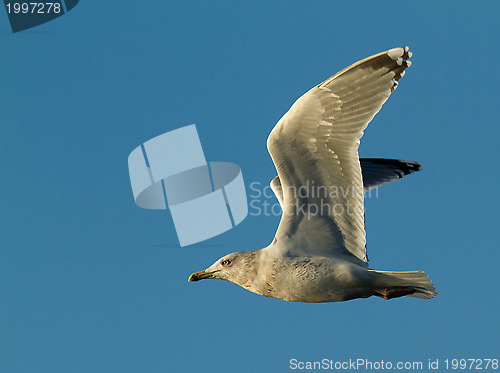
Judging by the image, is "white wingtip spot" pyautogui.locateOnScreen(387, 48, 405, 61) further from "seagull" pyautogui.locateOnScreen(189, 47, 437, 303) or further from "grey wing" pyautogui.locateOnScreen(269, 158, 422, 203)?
"grey wing" pyautogui.locateOnScreen(269, 158, 422, 203)

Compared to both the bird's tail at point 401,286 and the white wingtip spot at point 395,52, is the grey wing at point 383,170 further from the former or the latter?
the white wingtip spot at point 395,52

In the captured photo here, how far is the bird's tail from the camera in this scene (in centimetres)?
542

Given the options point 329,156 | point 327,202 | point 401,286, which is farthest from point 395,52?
point 401,286

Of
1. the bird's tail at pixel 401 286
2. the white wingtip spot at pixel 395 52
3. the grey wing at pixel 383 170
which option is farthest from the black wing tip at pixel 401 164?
Result: the white wingtip spot at pixel 395 52

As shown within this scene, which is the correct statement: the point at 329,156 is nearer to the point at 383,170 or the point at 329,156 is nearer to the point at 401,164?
the point at 383,170

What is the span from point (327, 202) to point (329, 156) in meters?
0.42

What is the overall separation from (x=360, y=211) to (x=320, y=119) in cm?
92

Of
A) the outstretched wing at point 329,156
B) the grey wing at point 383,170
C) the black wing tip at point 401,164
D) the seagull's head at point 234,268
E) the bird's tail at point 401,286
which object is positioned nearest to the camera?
the bird's tail at point 401,286

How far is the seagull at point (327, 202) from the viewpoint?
5.51 metres

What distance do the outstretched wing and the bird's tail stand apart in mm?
336

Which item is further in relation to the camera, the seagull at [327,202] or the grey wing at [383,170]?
the grey wing at [383,170]

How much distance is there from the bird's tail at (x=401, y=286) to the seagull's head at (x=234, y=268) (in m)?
1.10

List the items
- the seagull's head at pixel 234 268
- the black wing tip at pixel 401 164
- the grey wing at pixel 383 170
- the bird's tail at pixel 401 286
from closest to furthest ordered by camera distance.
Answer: the bird's tail at pixel 401 286
the seagull's head at pixel 234 268
the grey wing at pixel 383 170
the black wing tip at pixel 401 164

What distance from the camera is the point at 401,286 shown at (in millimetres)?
5477
